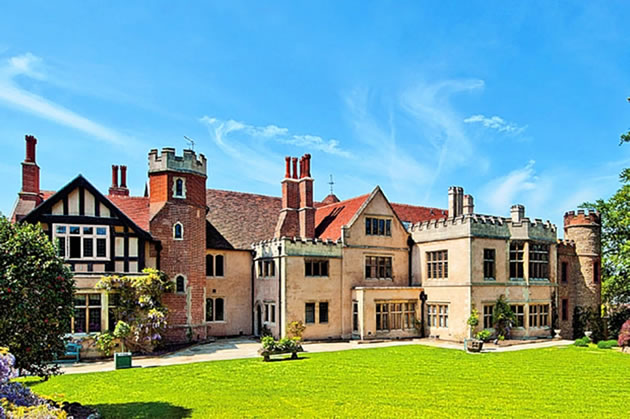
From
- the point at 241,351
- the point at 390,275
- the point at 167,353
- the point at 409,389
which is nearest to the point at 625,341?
the point at 390,275

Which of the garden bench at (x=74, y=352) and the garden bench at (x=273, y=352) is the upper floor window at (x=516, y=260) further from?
the garden bench at (x=74, y=352)

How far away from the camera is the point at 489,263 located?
89.8ft

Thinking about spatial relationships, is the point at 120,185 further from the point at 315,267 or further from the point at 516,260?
the point at 516,260

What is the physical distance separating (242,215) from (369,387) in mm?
18978

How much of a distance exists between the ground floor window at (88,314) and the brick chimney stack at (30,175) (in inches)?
245

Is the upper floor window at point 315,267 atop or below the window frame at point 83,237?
below

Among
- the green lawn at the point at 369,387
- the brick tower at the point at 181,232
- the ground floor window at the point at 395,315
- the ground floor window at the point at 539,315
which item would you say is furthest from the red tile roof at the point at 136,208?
the ground floor window at the point at 539,315

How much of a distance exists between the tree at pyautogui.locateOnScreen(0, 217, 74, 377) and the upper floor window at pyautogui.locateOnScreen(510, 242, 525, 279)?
2311 cm

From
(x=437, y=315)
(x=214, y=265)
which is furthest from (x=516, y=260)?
(x=214, y=265)

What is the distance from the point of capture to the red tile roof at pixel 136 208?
26438mm

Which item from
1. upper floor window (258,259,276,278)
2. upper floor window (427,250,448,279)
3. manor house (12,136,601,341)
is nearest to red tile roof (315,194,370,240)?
manor house (12,136,601,341)

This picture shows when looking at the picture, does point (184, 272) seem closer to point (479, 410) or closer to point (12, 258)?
point (12, 258)

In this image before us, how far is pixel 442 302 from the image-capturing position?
28.0 metres

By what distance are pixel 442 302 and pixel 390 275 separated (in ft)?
11.5
